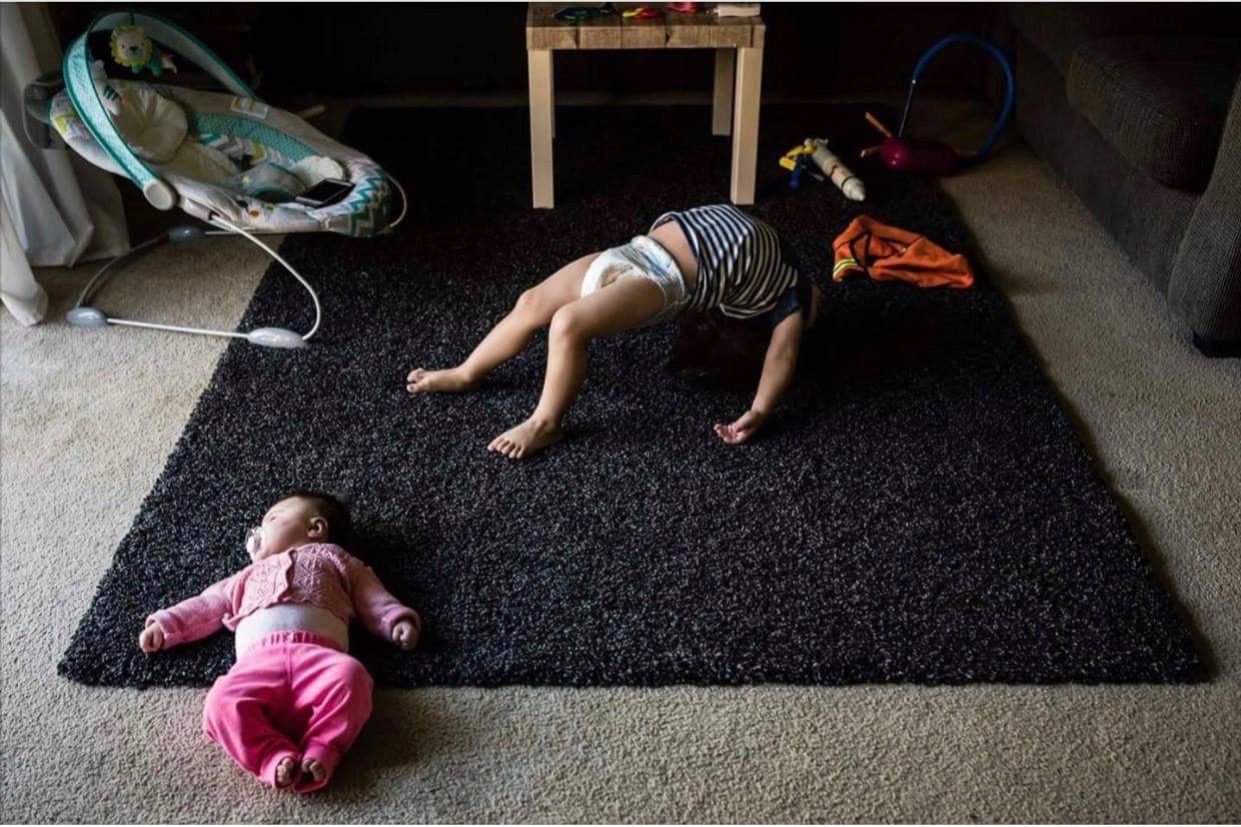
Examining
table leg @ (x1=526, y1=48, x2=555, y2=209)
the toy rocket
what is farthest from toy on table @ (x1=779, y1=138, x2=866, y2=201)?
table leg @ (x1=526, y1=48, x2=555, y2=209)

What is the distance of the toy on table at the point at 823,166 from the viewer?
9.23 feet

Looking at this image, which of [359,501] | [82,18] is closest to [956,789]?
[359,501]

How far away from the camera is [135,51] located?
8.41 feet

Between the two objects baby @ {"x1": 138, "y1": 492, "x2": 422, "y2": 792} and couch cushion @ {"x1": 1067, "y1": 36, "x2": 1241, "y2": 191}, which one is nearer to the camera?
baby @ {"x1": 138, "y1": 492, "x2": 422, "y2": 792}

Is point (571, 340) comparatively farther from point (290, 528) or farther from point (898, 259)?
point (898, 259)

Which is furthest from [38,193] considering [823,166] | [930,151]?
[930,151]

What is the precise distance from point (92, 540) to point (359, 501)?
1.39 ft

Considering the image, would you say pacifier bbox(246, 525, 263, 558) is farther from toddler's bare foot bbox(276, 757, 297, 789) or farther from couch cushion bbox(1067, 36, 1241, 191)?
couch cushion bbox(1067, 36, 1241, 191)

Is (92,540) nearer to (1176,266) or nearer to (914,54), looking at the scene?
(1176,266)

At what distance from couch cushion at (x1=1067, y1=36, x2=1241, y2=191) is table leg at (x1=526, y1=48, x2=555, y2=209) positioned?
3.97ft

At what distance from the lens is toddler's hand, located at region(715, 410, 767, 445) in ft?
6.52

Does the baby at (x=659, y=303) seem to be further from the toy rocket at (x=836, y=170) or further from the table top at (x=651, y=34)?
the toy rocket at (x=836, y=170)

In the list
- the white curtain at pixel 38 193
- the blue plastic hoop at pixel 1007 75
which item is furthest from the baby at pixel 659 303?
the blue plastic hoop at pixel 1007 75

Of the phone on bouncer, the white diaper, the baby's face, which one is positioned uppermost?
the white diaper
